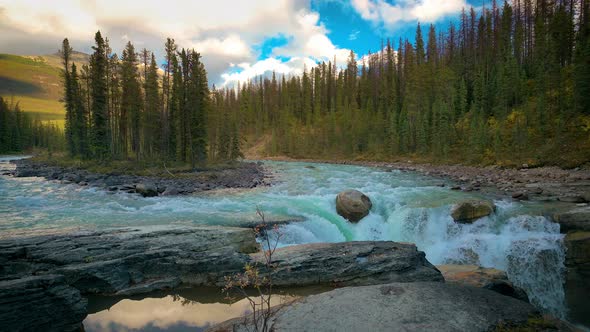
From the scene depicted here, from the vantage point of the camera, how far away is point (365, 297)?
6.51 meters

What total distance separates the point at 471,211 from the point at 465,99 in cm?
5040

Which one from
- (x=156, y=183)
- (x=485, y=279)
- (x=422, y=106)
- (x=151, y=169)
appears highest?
(x=422, y=106)

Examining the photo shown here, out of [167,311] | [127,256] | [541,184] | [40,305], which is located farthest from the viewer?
[541,184]

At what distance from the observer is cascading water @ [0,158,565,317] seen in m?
11.5

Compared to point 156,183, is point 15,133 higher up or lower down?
higher up

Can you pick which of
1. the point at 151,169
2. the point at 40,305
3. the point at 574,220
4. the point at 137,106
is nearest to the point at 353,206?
the point at 574,220

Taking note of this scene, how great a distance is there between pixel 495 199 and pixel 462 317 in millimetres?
16750

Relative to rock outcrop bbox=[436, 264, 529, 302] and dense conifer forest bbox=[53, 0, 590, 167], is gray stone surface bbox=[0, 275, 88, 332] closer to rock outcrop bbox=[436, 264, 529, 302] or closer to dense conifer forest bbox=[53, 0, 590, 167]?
rock outcrop bbox=[436, 264, 529, 302]

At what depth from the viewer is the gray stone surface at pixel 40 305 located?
20.4ft

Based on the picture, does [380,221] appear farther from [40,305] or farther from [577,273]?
[40,305]

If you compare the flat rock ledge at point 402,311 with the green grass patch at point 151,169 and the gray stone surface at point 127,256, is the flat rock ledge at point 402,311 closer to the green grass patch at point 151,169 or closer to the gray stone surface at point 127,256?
the gray stone surface at point 127,256

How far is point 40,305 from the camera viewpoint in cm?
661

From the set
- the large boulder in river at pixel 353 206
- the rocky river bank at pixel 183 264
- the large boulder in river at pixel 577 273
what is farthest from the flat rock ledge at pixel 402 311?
the large boulder in river at pixel 353 206

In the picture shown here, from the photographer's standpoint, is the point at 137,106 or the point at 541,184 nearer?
the point at 541,184
